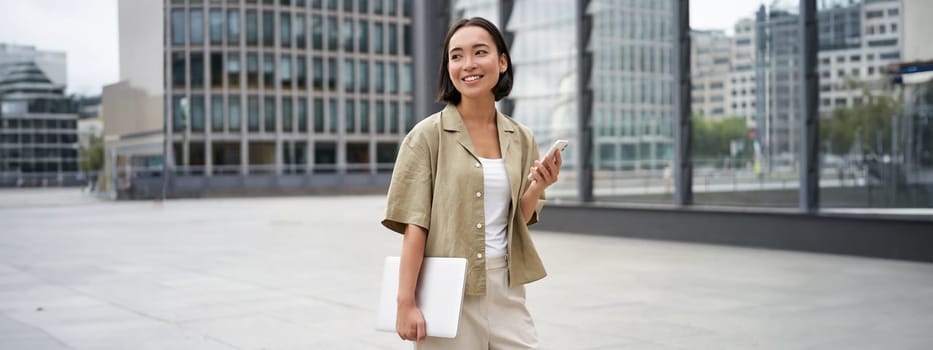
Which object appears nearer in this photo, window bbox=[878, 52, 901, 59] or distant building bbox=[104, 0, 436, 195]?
window bbox=[878, 52, 901, 59]

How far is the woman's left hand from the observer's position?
275cm

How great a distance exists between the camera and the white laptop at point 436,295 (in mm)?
2709

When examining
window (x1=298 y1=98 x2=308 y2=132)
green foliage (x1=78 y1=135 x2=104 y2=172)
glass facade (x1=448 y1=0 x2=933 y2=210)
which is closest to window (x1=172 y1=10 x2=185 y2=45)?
window (x1=298 y1=98 x2=308 y2=132)

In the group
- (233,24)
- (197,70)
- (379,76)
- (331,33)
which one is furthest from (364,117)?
(197,70)

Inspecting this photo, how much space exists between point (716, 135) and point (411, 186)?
47.7 ft

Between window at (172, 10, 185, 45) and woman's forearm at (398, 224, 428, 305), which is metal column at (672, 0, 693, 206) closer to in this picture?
woman's forearm at (398, 224, 428, 305)

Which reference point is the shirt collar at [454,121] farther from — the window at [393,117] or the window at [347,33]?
the window at [393,117]

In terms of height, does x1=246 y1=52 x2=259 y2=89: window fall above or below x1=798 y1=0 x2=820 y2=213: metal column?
above

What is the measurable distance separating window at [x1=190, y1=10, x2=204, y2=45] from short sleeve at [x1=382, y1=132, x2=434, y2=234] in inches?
2448

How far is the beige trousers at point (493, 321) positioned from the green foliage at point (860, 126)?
13400 millimetres

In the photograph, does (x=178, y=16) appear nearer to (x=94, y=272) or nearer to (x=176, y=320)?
(x=94, y=272)

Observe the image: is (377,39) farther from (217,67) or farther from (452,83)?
(452,83)

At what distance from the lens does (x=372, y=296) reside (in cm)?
937

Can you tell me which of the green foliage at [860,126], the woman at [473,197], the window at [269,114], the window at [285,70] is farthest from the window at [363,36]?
the woman at [473,197]
